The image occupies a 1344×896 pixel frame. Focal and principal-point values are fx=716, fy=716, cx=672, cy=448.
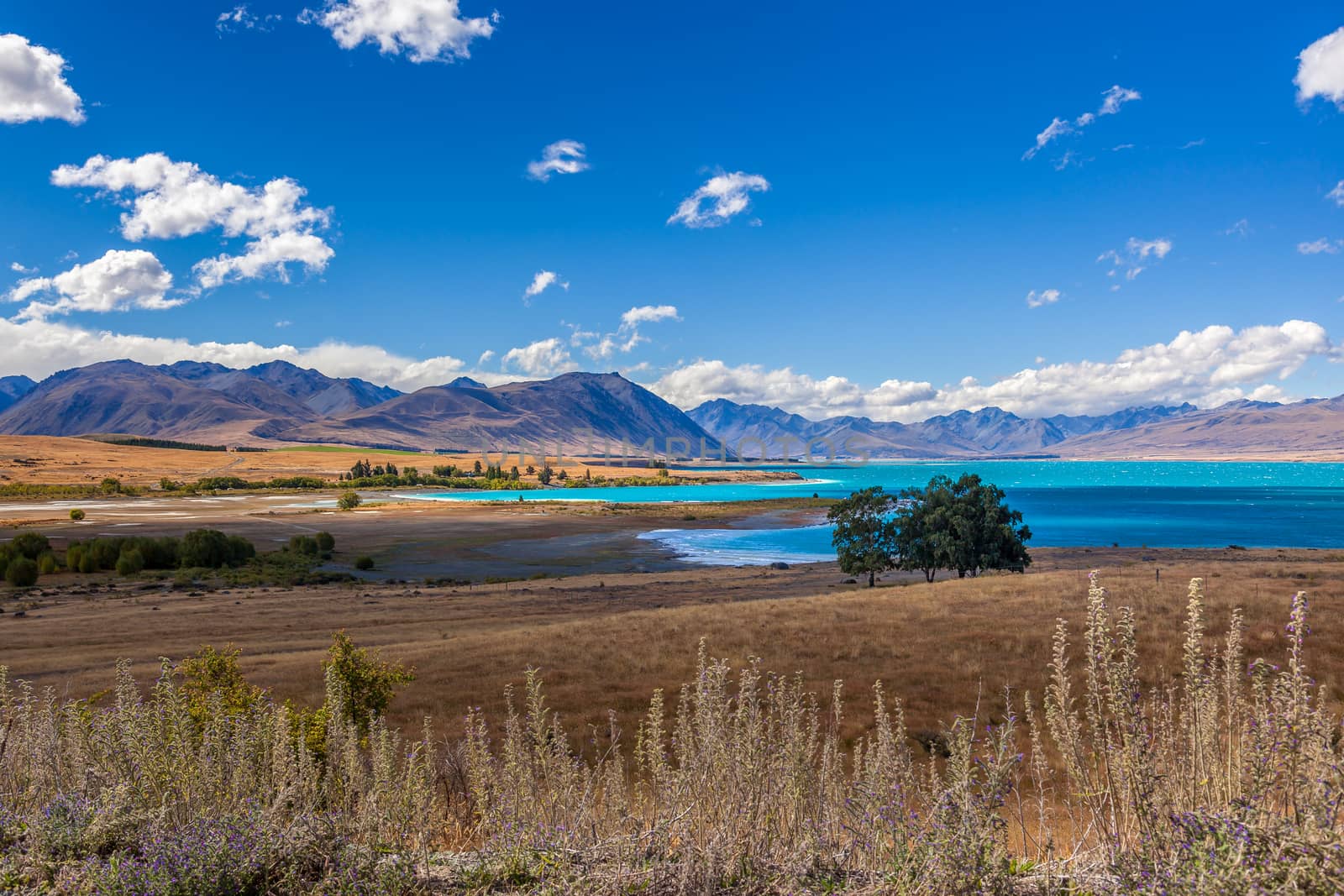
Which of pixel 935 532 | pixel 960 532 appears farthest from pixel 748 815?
pixel 935 532

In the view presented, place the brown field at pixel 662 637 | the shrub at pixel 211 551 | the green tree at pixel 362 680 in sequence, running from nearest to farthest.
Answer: the green tree at pixel 362 680
the brown field at pixel 662 637
the shrub at pixel 211 551

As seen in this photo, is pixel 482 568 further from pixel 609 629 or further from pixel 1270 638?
pixel 1270 638

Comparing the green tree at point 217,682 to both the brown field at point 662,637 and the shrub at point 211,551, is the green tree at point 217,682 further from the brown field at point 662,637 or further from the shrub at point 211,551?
the shrub at point 211,551

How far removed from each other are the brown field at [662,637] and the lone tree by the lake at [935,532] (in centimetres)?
1110

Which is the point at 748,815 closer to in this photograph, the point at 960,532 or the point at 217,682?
the point at 217,682

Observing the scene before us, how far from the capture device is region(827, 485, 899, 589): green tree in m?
47.5

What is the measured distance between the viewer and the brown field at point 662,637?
17.3 meters

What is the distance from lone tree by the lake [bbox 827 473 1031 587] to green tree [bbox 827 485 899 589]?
0.18ft

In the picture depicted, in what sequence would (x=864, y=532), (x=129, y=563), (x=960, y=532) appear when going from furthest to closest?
(x=129, y=563), (x=864, y=532), (x=960, y=532)

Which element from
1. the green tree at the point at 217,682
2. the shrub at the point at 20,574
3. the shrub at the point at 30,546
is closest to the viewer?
the green tree at the point at 217,682

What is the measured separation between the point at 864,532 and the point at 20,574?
56991mm

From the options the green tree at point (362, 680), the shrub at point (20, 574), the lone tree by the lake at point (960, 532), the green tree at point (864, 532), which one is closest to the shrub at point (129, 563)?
the shrub at point (20, 574)

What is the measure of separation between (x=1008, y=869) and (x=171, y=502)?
502 ft

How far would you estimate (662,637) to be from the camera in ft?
76.1
